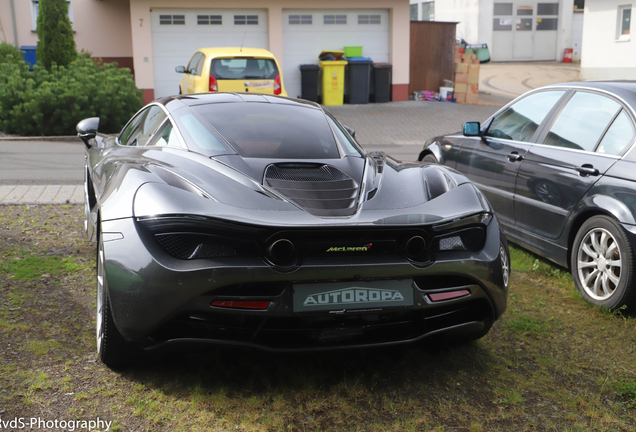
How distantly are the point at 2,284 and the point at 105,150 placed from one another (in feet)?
3.71

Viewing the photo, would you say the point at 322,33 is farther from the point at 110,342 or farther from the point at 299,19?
the point at 110,342

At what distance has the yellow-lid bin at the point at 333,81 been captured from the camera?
1853 centimetres

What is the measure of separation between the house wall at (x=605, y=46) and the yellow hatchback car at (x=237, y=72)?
54.4 ft

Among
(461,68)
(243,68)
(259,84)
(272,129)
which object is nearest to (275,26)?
(243,68)

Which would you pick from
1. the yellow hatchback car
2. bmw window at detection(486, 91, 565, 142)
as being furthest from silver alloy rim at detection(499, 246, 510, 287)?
the yellow hatchback car

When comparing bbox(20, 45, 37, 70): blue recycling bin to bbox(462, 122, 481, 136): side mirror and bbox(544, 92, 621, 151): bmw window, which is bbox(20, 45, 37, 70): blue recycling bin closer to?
bbox(462, 122, 481, 136): side mirror

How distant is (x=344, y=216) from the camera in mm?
2891

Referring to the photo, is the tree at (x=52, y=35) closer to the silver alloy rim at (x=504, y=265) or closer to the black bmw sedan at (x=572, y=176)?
the black bmw sedan at (x=572, y=176)

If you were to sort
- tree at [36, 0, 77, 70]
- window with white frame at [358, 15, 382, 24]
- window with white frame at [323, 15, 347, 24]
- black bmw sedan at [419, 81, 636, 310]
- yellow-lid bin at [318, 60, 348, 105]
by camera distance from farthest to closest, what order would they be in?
window with white frame at [358, 15, 382, 24] < window with white frame at [323, 15, 347, 24] < yellow-lid bin at [318, 60, 348, 105] < tree at [36, 0, 77, 70] < black bmw sedan at [419, 81, 636, 310]

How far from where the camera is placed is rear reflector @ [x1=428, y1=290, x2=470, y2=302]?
117 inches

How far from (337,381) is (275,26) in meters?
16.9

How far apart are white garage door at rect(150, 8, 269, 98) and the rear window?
4.51 meters

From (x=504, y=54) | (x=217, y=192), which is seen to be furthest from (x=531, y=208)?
(x=504, y=54)

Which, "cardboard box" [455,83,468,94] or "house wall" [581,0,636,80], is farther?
"house wall" [581,0,636,80]
